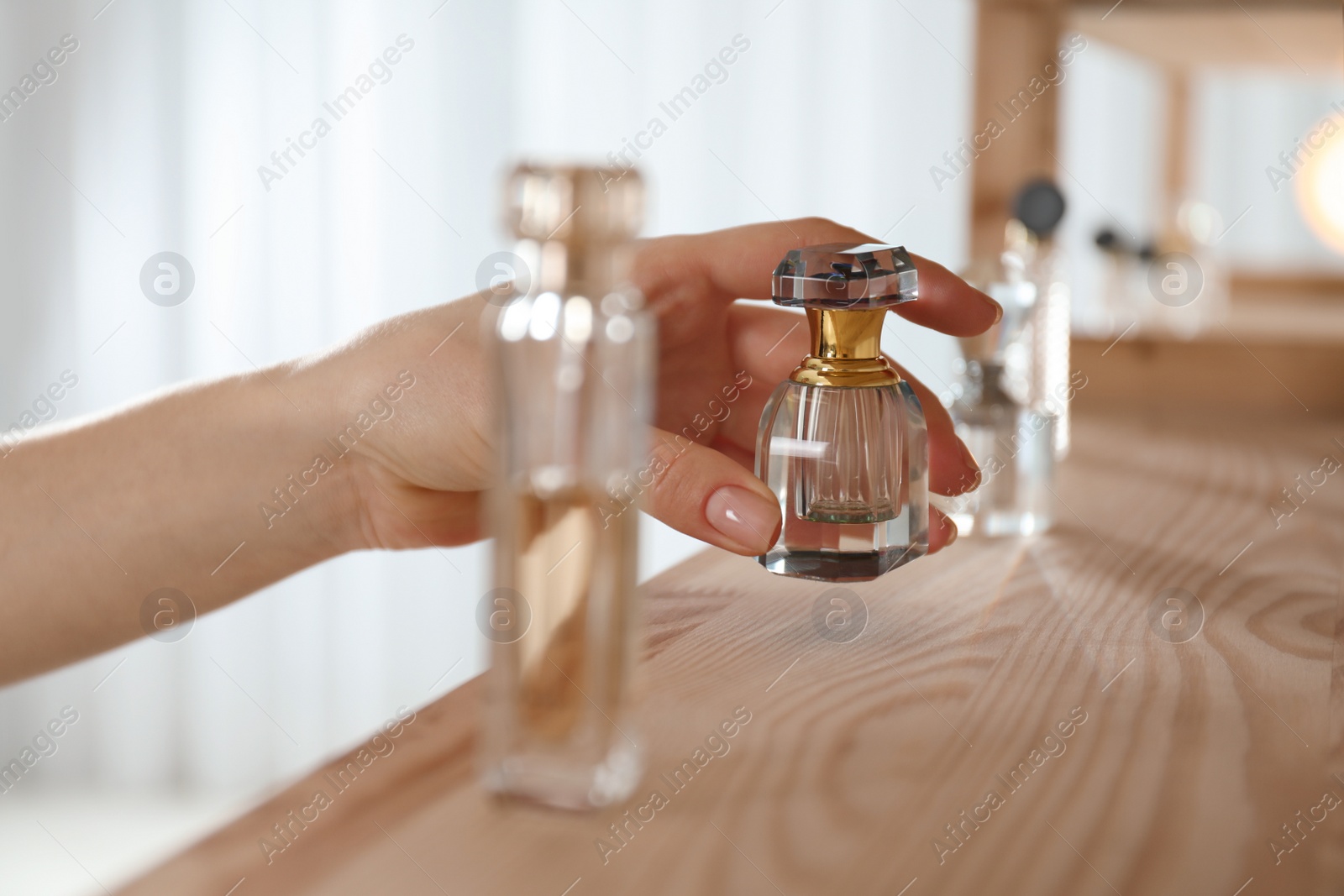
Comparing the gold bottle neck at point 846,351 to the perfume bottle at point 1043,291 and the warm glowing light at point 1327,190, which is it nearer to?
the perfume bottle at point 1043,291

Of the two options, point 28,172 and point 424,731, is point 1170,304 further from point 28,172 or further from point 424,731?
point 28,172

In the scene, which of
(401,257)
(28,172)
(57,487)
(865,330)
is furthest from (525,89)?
(865,330)

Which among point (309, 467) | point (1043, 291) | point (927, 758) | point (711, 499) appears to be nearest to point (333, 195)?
point (1043, 291)

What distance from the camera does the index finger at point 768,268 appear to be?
642 millimetres

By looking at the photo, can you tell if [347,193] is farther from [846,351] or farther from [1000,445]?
[846,351]

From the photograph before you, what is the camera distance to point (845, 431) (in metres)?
0.53

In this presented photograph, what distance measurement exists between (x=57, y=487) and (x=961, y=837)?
559 mm

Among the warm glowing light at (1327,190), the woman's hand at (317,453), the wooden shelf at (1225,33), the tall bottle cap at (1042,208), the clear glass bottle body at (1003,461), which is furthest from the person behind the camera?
the warm glowing light at (1327,190)

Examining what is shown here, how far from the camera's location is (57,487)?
0.69m

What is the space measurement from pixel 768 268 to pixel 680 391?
13 cm

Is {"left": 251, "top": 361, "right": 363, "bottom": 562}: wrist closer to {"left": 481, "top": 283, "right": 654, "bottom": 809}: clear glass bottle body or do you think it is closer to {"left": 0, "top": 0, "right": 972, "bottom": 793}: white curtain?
{"left": 481, "top": 283, "right": 654, "bottom": 809}: clear glass bottle body

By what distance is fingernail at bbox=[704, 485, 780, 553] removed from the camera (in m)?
0.49

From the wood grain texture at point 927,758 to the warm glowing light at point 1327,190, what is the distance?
167 centimetres

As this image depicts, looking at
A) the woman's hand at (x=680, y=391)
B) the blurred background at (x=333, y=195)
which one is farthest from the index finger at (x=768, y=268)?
the blurred background at (x=333, y=195)
